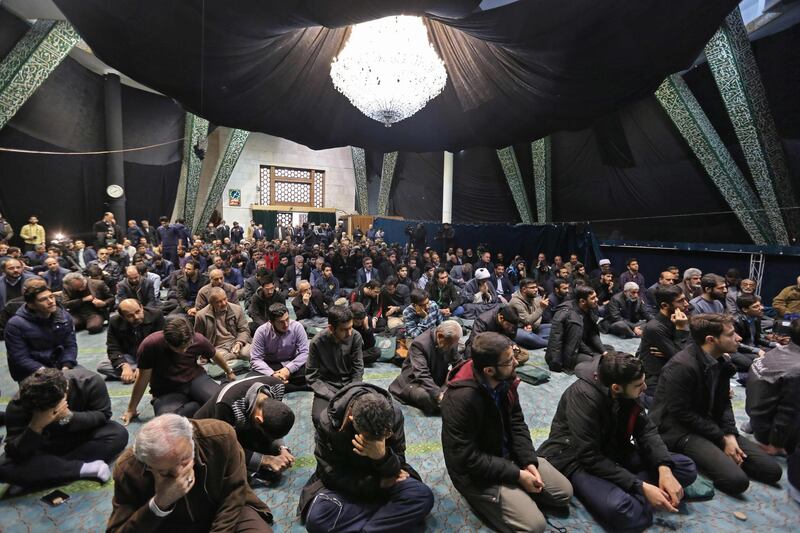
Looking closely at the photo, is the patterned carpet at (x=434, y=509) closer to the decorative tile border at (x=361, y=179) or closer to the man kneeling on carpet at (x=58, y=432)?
the man kneeling on carpet at (x=58, y=432)

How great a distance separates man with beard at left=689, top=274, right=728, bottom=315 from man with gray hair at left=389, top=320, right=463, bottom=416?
3.02 m

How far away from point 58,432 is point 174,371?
2.41 ft

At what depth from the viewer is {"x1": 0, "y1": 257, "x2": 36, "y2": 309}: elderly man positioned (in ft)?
16.6

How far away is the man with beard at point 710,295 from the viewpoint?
414 cm

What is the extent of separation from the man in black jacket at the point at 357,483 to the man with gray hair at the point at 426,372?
3.77 feet

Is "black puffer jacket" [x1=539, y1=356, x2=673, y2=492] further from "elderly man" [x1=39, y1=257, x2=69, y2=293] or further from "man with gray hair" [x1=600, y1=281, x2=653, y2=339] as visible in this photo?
"elderly man" [x1=39, y1=257, x2=69, y2=293]

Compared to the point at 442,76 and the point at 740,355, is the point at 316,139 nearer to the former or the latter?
the point at 442,76

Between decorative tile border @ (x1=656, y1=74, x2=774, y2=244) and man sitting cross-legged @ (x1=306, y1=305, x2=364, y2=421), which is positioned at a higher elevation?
decorative tile border @ (x1=656, y1=74, x2=774, y2=244)

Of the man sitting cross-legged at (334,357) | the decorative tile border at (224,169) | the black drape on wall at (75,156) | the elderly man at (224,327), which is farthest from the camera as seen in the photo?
the decorative tile border at (224,169)

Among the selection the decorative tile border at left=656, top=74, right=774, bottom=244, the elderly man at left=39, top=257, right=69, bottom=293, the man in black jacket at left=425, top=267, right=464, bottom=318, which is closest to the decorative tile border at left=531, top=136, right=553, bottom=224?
the decorative tile border at left=656, top=74, right=774, bottom=244

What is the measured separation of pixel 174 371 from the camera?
2.93 m

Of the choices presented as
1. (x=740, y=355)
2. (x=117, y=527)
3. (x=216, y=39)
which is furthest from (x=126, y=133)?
(x=740, y=355)

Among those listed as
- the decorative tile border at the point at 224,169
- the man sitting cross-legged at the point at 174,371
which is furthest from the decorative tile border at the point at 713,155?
the decorative tile border at the point at 224,169

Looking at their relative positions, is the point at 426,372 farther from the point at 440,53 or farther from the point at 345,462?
the point at 440,53
